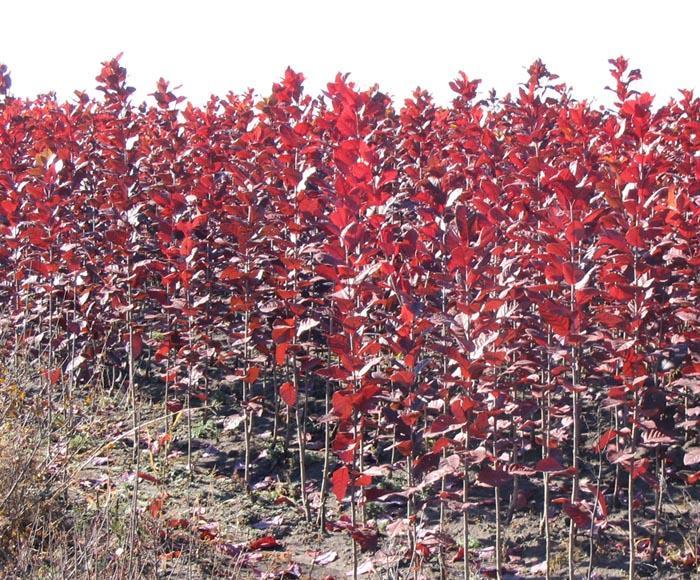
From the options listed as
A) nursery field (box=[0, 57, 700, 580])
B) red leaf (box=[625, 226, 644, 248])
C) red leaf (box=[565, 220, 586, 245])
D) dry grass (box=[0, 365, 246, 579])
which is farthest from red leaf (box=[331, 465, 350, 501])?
red leaf (box=[625, 226, 644, 248])

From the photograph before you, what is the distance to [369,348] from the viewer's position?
Result: 358 centimetres

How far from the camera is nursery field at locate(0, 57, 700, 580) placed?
3.49 meters

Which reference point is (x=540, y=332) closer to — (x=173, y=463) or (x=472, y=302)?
(x=472, y=302)

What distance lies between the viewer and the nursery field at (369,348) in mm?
3486

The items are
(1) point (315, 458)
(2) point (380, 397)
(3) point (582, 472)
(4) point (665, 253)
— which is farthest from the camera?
(1) point (315, 458)

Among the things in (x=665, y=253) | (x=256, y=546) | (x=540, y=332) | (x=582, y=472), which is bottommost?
(x=256, y=546)

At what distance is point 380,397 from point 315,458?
5.14 feet

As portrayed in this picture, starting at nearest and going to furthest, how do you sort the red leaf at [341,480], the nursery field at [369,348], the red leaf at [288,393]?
the nursery field at [369,348], the red leaf at [341,480], the red leaf at [288,393]

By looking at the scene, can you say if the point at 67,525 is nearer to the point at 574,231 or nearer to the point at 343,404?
the point at 343,404

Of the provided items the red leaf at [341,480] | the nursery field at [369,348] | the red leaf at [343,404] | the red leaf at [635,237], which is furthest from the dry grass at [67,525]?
the red leaf at [635,237]

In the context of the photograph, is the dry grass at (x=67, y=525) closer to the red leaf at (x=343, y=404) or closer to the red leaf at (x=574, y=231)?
the red leaf at (x=343, y=404)

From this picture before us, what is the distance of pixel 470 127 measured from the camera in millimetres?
5605

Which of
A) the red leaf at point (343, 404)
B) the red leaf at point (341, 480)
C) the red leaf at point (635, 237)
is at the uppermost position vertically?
the red leaf at point (635, 237)

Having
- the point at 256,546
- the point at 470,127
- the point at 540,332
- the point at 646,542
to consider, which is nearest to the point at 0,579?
the point at 256,546
